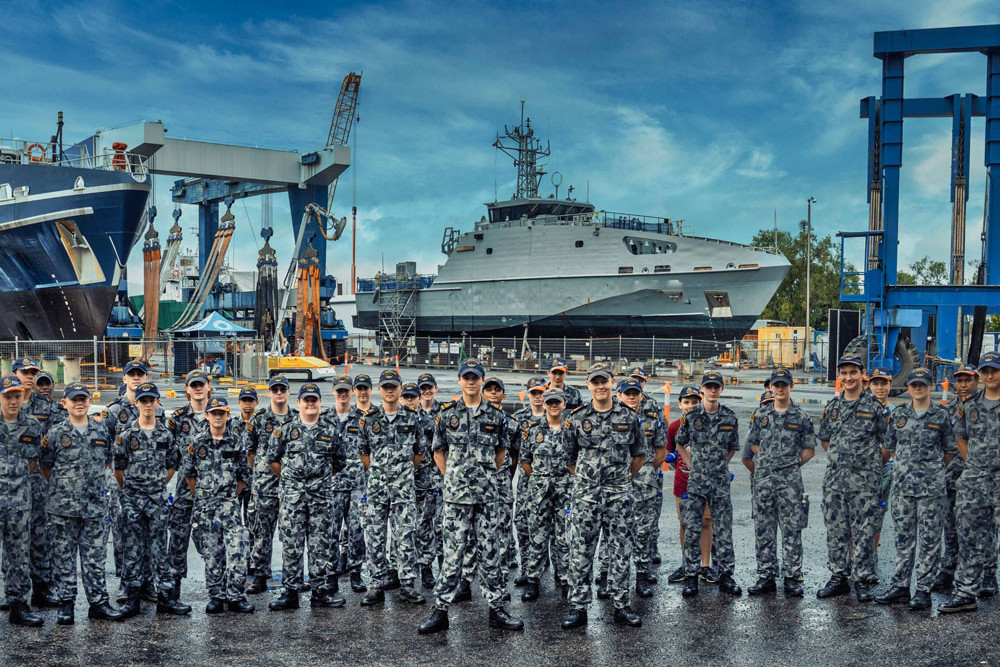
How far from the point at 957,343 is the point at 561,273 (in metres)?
17.8

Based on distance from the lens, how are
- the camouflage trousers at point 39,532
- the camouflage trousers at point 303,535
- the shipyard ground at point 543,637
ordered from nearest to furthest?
the shipyard ground at point 543,637
the camouflage trousers at point 39,532
the camouflage trousers at point 303,535

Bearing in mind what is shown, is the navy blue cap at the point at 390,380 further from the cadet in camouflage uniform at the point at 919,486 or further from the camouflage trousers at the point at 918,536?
the camouflage trousers at the point at 918,536

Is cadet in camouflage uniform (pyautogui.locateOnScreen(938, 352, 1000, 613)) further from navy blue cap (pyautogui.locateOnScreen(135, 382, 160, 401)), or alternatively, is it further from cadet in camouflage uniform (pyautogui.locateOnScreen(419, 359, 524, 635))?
navy blue cap (pyautogui.locateOnScreen(135, 382, 160, 401))

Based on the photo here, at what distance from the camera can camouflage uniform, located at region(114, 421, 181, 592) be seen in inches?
229

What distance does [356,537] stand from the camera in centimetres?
677

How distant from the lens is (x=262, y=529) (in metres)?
6.29

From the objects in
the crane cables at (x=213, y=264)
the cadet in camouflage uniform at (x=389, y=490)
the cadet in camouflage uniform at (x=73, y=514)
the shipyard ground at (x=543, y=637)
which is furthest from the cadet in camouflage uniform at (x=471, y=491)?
the crane cables at (x=213, y=264)

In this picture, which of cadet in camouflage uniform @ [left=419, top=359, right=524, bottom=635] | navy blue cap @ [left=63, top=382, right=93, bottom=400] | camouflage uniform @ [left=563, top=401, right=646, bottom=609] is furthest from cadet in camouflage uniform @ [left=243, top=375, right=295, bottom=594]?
camouflage uniform @ [left=563, top=401, right=646, bottom=609]

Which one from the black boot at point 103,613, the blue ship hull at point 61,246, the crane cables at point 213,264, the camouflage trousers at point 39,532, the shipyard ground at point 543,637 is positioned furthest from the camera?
the crane cables at point 213,264

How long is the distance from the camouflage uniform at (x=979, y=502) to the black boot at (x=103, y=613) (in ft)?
19.2

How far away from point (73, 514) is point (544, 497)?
3.29m

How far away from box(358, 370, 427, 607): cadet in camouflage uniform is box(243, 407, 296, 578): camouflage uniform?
0.66 meters

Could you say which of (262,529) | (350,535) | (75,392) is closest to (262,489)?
(262,529)

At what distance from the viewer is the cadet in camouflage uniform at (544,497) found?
6020 millimetres
